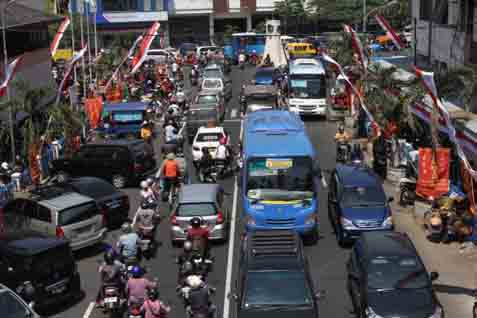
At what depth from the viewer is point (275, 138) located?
2408cm

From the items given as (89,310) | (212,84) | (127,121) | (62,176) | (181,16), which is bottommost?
(89,310)

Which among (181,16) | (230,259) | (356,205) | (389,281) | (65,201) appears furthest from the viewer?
(181,16)

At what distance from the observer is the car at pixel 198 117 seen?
37844 mm

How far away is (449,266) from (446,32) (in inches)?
675

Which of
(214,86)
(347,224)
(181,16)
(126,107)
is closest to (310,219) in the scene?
(347,224)

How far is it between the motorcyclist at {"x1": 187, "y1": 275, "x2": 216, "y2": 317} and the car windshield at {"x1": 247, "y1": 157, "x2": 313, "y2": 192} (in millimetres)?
7375

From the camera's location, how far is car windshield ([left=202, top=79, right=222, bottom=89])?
48.8 metres

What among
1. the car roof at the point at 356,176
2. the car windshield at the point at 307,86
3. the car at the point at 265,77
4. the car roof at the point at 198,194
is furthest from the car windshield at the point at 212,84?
the car roof at the point at 198,194

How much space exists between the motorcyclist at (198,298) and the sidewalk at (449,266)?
540 centimetres

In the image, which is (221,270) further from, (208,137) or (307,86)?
(307,86)

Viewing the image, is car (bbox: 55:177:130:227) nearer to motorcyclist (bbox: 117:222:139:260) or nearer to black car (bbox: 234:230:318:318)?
motorcyclist (bbox: 117:222:139:260)

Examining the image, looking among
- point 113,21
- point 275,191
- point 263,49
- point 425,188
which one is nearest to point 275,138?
point 275,191

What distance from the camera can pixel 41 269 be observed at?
56.7 feet

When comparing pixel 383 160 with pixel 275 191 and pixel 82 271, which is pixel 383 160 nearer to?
pixel 275 191
